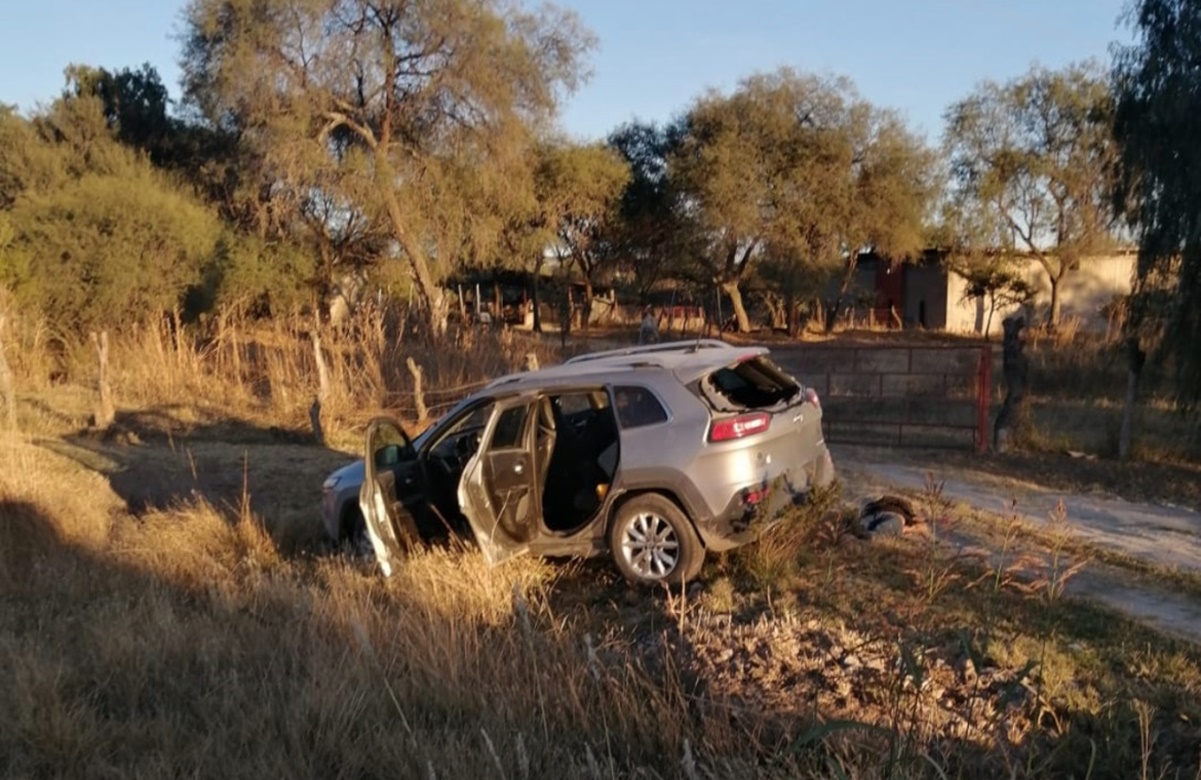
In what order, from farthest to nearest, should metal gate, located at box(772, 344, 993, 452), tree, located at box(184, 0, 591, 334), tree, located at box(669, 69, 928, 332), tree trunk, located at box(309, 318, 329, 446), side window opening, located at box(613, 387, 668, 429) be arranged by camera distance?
tree, located at box(669, 69, 928, 332), tree, located at box(184, 0, 591, 334), tree trunk, located at box(309, 318, 329, 446), metal gate, located at box(772, 344, 993, 452), side window opening, located at box(613, 387, 668, 429)

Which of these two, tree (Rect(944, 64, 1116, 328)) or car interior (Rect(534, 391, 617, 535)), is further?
tree (Rect(944, 64, 1116, 328))

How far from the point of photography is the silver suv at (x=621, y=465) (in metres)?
7.54

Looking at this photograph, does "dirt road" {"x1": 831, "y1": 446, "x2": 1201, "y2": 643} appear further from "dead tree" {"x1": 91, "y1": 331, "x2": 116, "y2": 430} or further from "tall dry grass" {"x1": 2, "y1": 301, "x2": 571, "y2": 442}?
"dead tree" {"x1": 91, "y1": 331, "x2": 116, "y2": 430}

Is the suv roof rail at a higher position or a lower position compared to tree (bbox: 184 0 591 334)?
lower

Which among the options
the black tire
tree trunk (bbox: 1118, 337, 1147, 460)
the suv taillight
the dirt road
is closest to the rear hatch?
the suv taillight

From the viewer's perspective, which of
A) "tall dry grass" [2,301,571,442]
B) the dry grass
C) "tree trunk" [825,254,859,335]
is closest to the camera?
the dry grass

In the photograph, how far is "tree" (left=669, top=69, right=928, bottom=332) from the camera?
122 ft

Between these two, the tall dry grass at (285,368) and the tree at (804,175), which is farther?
the tree at (804,175)

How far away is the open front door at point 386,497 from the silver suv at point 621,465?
0.04ft

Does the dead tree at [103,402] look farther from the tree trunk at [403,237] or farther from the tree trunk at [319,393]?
the tree trunk at [403,237]

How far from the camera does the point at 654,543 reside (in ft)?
25.2

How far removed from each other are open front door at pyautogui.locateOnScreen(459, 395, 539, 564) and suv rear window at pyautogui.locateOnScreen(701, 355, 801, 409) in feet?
4.77

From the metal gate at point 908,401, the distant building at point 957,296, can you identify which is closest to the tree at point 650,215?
the distant building at point 957,296

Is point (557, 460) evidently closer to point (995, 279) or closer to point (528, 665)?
point (528, 665)
